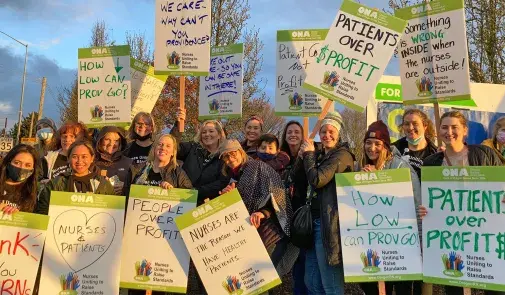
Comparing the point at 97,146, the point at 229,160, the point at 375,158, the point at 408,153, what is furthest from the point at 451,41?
the point at 97,146

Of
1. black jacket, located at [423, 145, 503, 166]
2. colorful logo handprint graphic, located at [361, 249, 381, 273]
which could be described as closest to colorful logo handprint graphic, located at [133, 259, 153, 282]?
colorful logo handprint graphic, located at [361, 249, 381, 273]

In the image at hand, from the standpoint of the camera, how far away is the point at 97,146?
18.2 feet

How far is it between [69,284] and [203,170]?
68.3 inches

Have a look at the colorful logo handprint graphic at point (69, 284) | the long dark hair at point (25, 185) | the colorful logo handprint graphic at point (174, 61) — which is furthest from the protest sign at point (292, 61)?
the colorful logo handprint graphic at point (69, 284)

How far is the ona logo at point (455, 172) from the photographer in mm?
4043

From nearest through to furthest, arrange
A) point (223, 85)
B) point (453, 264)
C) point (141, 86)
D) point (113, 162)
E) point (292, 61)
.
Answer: point (453, 264) < point (113, 162) < point (292, 61) < point (223, 85) < point (141, 86)

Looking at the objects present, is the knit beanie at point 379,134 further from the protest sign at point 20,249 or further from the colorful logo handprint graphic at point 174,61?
the colorful logo handprint graphic at point 174,61

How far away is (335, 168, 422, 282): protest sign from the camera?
13.5 feet

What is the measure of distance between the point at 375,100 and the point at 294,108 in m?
3.58

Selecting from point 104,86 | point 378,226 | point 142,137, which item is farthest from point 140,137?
point 378,226

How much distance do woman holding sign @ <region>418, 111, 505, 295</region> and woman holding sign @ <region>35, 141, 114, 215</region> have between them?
2.89 m

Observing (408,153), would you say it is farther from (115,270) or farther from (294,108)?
(115,270)

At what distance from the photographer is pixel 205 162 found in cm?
566

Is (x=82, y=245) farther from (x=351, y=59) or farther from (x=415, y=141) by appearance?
(x=415, y=141)
